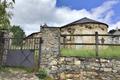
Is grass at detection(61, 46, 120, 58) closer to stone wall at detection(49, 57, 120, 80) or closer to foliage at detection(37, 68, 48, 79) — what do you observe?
stone wall at detection(49, 57, 120, 80)

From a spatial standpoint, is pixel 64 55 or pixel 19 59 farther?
pixel 19 59

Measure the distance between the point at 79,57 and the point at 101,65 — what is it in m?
1.22

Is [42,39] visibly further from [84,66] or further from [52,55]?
[84,66]

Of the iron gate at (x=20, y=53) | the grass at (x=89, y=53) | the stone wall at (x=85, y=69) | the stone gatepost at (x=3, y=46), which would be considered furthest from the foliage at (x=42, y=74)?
the stone gatepost at (x=3, y=46)

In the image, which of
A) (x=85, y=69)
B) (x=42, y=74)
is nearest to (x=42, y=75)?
(x=42, y=74)

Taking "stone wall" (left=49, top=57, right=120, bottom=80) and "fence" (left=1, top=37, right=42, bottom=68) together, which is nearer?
"stone wall" (left=49, top=57, right=120, bottom=80)

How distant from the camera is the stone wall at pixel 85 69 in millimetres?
13891

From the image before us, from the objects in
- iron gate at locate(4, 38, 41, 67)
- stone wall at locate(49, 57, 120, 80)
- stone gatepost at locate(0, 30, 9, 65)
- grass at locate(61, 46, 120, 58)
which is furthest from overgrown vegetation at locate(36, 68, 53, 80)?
stone gatepost at locate(0, 30, 9, 65)

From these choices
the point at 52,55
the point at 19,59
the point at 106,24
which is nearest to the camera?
the point at 52,55

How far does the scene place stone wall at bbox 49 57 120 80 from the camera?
45.6 feet

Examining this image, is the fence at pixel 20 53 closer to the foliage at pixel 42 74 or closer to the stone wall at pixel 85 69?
the foliage at pixel 42 74

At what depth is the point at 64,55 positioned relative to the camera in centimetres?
1435

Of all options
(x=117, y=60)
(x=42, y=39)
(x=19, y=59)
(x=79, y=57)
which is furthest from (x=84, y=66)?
(x=19, y=59)

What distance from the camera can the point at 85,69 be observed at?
1404 cm
